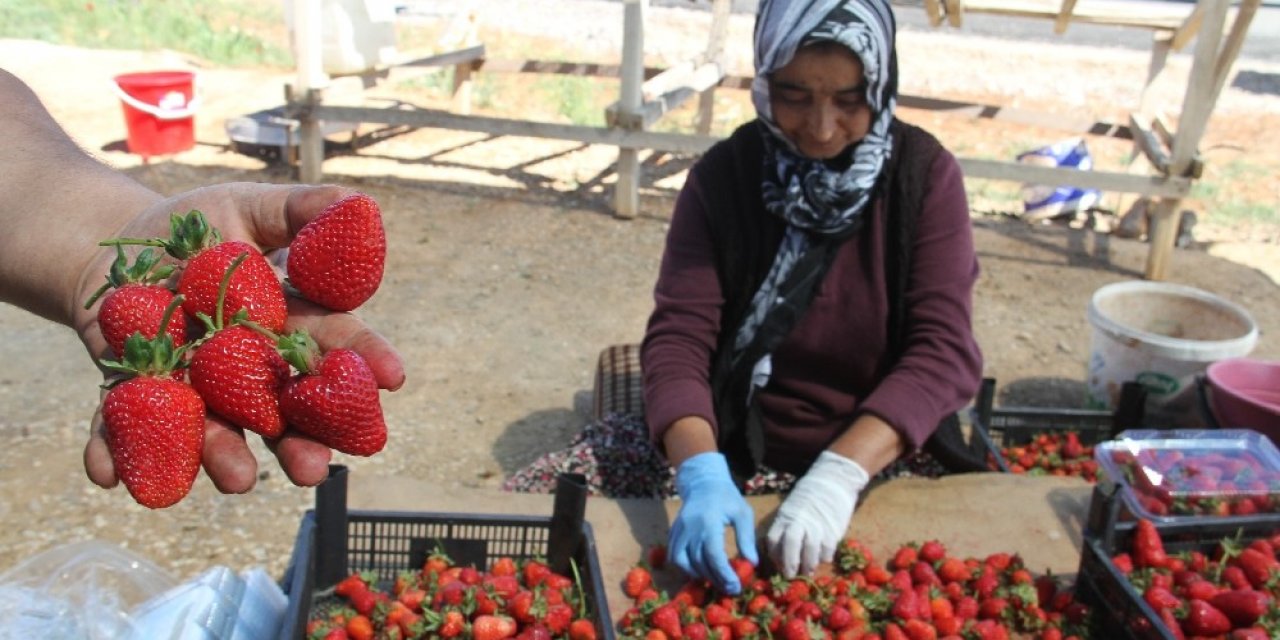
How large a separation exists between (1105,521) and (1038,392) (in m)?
2.41

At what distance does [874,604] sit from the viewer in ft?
7.57

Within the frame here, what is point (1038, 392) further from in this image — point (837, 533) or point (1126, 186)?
point (837, 533)

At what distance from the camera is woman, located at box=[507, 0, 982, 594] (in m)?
2.48

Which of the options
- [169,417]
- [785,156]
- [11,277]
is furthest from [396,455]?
[169,417]

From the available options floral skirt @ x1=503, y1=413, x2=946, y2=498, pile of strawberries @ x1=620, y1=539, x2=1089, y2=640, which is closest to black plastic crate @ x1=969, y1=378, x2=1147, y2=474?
floral skirt @ x1=503, y1=413, x2=946, y2=498

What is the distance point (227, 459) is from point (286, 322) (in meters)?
0.26

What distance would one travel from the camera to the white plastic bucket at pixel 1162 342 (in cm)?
367

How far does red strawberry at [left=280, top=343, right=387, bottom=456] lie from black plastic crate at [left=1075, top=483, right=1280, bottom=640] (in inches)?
59.4

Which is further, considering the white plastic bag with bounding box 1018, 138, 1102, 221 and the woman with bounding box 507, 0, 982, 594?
the white plastic bag with bounding box 1018, 138, 1102, 221

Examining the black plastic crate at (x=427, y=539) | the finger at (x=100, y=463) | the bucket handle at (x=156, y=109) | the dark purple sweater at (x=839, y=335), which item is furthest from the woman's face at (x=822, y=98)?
the bucket handle at (x=156, y=109)

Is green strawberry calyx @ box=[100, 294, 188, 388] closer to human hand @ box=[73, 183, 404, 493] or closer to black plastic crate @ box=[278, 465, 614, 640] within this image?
human hand @ box=[73, 183, 404, 493]

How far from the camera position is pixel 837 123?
2537 mm

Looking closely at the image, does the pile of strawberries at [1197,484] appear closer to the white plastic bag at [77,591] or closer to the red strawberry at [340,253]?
the red strawberry at [340,253]

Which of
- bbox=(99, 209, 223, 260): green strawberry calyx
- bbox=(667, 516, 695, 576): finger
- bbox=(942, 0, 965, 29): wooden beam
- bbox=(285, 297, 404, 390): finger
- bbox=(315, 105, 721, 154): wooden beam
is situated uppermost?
bbox=(942, 0, 965, 29): wooden beam
